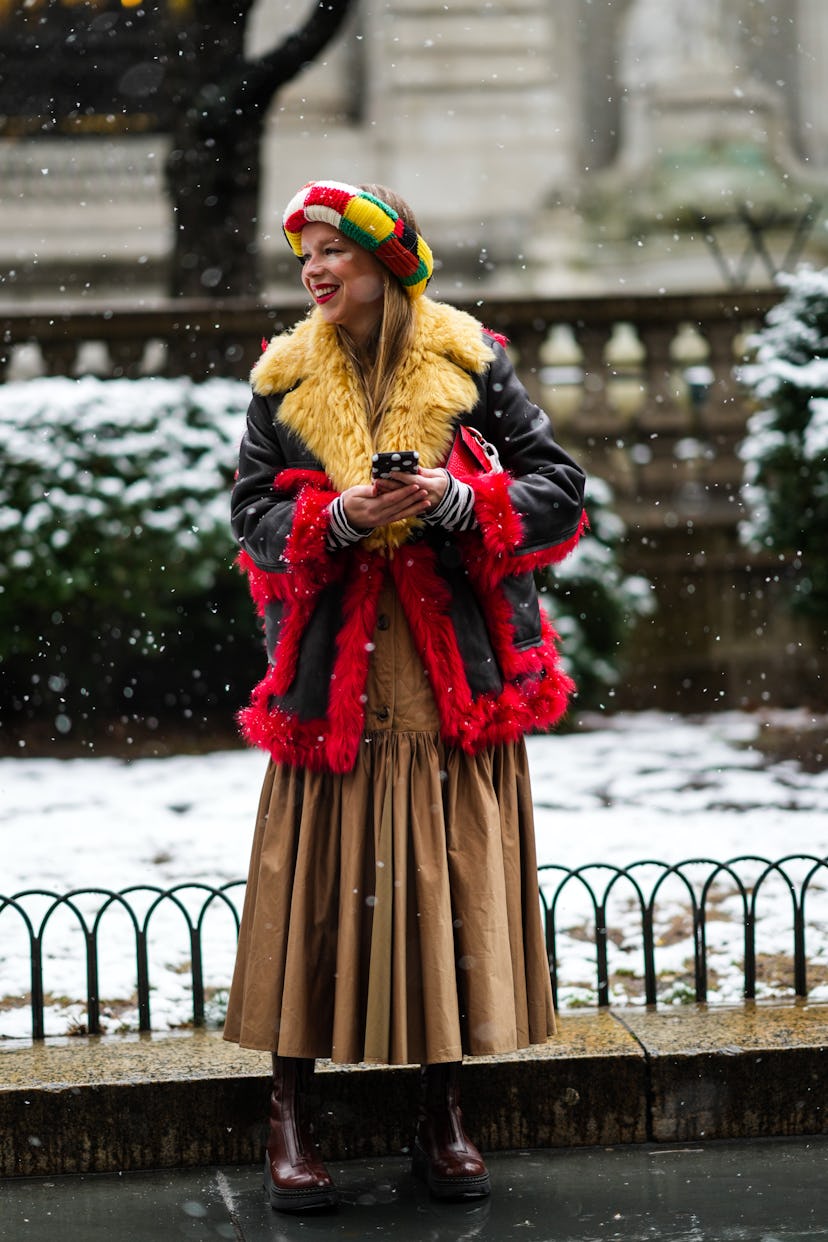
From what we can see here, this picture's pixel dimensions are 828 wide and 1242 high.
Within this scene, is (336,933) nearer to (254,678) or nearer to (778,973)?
(778,973)

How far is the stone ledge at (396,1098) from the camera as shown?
365 centimetres

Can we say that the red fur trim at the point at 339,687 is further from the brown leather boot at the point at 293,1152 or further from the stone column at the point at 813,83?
the stone column at the point at 813,83

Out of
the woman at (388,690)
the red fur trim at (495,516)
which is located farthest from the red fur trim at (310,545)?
the red fur trim at (495,516)

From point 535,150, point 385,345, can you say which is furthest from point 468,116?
point 385,345

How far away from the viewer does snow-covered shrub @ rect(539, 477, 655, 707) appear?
8.17m

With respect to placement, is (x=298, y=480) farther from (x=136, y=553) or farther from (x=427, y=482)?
(x=136, y=553)

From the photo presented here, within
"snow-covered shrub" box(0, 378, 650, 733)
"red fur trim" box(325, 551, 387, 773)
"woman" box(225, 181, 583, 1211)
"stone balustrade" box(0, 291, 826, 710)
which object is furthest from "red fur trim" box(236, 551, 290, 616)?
"stone balustrade" box(0, 291, 826, 710)

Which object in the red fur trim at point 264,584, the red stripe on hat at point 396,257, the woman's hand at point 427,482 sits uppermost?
the red stripe on hat at point 396,257

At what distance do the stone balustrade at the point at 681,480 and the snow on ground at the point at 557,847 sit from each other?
668 millimetres

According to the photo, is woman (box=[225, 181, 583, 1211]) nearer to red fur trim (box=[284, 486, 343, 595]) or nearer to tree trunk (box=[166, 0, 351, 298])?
red fur trim (box=[284, 486, 343, 595])

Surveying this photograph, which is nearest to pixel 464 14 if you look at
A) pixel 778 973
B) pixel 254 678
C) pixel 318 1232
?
pixel 254 678

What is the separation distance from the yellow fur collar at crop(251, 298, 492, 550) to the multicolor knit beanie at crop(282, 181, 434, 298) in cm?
14

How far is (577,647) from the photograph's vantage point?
812cm

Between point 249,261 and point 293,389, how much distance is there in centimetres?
664
